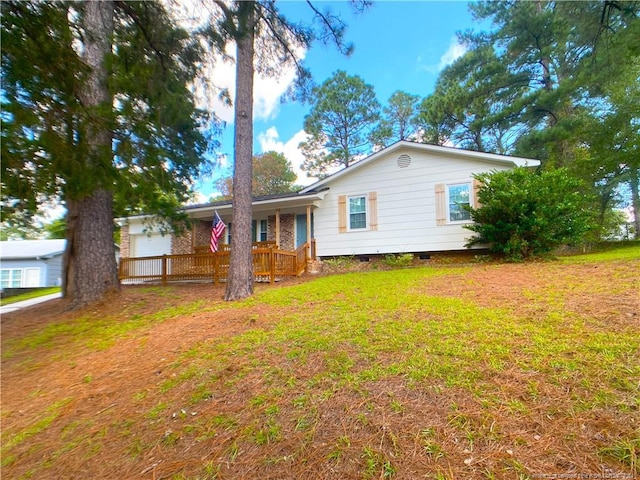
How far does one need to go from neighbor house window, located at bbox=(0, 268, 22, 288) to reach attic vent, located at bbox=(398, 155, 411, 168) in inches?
945

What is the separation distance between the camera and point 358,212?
11.9 metres

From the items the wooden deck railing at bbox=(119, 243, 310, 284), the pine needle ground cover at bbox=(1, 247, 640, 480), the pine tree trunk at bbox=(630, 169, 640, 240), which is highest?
the pine tree trunk at bbox=(630, 169, 640, 240)

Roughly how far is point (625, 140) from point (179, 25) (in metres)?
17.2

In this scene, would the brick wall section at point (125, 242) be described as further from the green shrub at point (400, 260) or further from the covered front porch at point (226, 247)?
the green shrub at point (400, 260)

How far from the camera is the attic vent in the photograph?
11.3m

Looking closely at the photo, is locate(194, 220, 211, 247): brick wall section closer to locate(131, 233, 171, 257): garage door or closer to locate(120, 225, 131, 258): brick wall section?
locate(131, 233, 171, 257): garage door

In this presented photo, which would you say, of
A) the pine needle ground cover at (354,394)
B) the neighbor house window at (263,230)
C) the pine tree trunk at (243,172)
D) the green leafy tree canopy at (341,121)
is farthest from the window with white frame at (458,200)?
the green leafy tree canopy at (341,121)

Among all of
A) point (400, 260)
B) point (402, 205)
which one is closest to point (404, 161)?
point (402, 205)

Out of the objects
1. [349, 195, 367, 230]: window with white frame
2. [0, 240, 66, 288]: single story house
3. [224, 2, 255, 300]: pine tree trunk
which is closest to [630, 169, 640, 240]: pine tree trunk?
[349, 195, 367, 230]: window with white frame

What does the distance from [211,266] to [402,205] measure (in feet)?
23.6

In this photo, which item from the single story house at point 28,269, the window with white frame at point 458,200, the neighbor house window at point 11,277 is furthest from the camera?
the neighbor house window at point 11,277

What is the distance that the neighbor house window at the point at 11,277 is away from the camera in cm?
1970

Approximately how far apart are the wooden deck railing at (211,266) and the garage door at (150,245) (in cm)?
250

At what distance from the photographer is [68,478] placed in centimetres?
226
